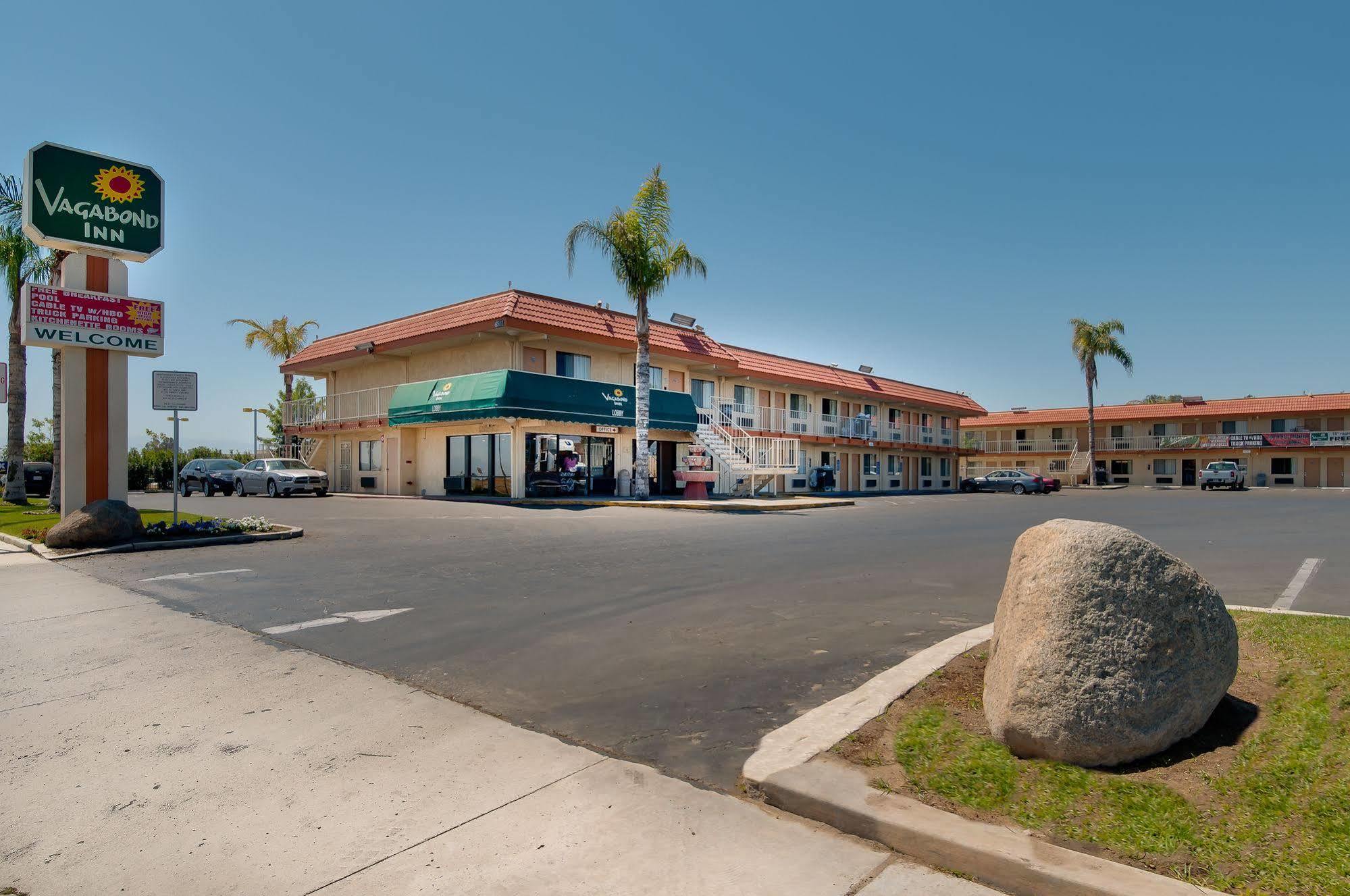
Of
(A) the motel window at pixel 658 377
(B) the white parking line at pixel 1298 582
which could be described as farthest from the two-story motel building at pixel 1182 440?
(B) the white parking line at pixel 1298 582

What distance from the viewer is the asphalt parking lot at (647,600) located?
520 cm

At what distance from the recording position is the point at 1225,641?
155 inches

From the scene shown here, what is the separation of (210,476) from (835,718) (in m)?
36.1

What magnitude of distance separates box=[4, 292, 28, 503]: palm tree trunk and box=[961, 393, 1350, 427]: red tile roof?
7026cm

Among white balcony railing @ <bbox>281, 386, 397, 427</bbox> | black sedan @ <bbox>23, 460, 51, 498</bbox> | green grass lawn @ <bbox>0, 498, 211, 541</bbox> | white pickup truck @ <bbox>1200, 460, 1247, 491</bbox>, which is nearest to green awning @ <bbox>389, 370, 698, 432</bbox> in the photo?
white balcony railing @ <bbox>281, 386, 397, 427</bbox>

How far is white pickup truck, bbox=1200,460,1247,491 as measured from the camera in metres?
52.6

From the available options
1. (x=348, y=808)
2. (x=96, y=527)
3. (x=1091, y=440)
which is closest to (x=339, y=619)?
(x=348, y=808)

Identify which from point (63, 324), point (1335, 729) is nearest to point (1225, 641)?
point (1335, 729)

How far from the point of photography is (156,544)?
46.3 feet

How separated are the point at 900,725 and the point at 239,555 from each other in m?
12.1

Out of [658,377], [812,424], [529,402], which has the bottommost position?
[812,424]

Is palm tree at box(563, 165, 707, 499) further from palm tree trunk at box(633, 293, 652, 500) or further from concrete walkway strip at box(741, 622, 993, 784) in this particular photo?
concrete walkway strip at box(741, 622, 993, 784)

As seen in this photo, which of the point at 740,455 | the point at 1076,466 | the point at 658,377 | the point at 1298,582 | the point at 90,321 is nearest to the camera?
the point at 1298,582

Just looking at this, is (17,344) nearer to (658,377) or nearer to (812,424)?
(658,377)
